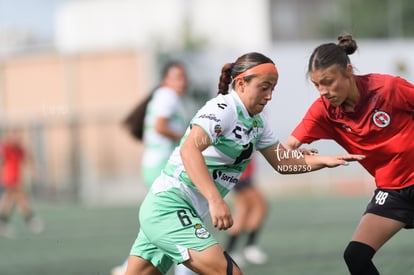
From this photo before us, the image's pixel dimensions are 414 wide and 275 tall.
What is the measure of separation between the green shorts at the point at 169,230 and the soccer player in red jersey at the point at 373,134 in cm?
95

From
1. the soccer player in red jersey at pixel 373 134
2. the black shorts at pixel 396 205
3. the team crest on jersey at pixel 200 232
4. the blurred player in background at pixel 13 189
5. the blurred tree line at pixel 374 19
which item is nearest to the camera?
the team crest on jersey at pixel 200 232

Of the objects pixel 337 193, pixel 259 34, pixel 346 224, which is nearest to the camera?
pixel 346 224

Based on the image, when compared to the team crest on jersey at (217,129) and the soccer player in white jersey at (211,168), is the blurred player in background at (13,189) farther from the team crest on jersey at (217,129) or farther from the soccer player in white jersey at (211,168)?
the team crest on jersey at (217,129)

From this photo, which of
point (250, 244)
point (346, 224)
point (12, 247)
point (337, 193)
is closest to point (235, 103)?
point (250, 244)

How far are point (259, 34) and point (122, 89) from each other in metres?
18.0

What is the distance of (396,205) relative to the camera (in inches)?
248

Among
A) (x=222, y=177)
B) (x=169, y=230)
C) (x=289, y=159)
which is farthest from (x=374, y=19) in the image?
(x=169, y=230)

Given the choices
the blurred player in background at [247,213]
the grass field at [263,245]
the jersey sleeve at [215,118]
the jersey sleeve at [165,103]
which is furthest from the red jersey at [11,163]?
the jersey sleeve at [215,118]

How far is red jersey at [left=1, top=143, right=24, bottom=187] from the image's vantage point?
19.8 m

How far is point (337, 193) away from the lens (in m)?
30.9

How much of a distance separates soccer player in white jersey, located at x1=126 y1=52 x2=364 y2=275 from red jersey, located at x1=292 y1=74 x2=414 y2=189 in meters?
0.37

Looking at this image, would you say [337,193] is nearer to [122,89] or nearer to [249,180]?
[122,89]

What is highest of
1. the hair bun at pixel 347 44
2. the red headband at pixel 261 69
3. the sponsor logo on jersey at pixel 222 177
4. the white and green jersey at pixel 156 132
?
the hair bun at pixel 347 44

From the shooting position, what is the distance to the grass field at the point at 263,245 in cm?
1009
